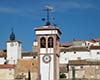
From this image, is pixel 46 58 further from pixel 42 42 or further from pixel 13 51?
pixel 13 51

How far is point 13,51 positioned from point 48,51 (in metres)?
30.3

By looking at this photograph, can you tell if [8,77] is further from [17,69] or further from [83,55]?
[83,55]

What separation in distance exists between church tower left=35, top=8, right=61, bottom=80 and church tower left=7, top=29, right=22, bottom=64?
2772 cm

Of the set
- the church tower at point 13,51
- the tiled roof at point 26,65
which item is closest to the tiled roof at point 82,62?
the tiled roof at point 26,65

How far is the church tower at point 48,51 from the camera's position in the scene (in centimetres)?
4278

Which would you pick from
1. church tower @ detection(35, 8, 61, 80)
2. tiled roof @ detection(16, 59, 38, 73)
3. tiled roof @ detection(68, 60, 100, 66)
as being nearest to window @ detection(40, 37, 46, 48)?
church tower @ detection(35, 8, 61, 80)

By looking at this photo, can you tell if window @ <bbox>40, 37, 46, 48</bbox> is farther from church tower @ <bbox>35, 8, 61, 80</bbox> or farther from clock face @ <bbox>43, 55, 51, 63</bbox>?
clock face @ <bbox>43, 55, 51, 63</bbox>

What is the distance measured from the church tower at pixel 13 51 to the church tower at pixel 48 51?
27717 millimetres

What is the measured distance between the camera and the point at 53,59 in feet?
142

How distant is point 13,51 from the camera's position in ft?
240

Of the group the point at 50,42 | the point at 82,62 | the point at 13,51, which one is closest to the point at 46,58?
the point at 50,42

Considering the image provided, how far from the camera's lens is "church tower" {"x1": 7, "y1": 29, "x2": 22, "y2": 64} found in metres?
72.2

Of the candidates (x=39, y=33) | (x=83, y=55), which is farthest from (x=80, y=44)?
(x=39, y=33)

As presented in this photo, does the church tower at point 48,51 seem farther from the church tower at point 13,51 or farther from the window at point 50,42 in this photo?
the church tower at point 13,51
